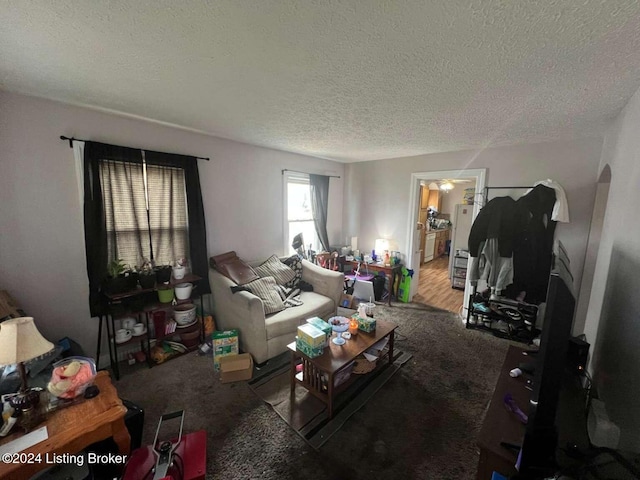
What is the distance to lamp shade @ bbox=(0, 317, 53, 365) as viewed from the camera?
1.11 metres

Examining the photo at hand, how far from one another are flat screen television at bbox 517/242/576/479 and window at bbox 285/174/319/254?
3117mm

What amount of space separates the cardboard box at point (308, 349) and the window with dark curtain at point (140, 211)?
140 centimetres

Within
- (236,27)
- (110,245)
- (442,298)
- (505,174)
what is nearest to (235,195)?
(110,245)

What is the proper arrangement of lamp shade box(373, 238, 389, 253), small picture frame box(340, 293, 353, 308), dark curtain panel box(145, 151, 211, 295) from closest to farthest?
dark curtain panel box(145, 151, 211, 295) → small picture frame box(340, 293, 353, 308) → lamp shade box(373, 238, 389, 253)

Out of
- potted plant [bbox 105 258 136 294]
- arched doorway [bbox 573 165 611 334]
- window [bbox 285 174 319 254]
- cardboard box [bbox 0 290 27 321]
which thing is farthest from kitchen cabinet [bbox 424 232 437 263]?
cardboard box [bbox 0 290 27 321]

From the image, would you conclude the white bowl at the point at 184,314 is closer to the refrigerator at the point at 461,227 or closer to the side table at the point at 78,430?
the side table at the point at 78,430

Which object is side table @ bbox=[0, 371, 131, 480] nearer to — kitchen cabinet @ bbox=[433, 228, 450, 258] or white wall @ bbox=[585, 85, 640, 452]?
white wall @ bbox=[585, 85, 640, 452]

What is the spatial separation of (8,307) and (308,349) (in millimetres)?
2067

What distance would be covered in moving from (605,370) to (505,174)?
2319 mm

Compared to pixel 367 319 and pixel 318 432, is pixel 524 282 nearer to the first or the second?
pixel 367 319

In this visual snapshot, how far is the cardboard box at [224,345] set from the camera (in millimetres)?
2281

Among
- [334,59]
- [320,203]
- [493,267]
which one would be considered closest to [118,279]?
[334,59]

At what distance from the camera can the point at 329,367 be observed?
5.77 feet

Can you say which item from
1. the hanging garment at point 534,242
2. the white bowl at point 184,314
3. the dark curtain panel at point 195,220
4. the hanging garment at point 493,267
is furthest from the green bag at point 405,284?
the white bowl at point 184,314
